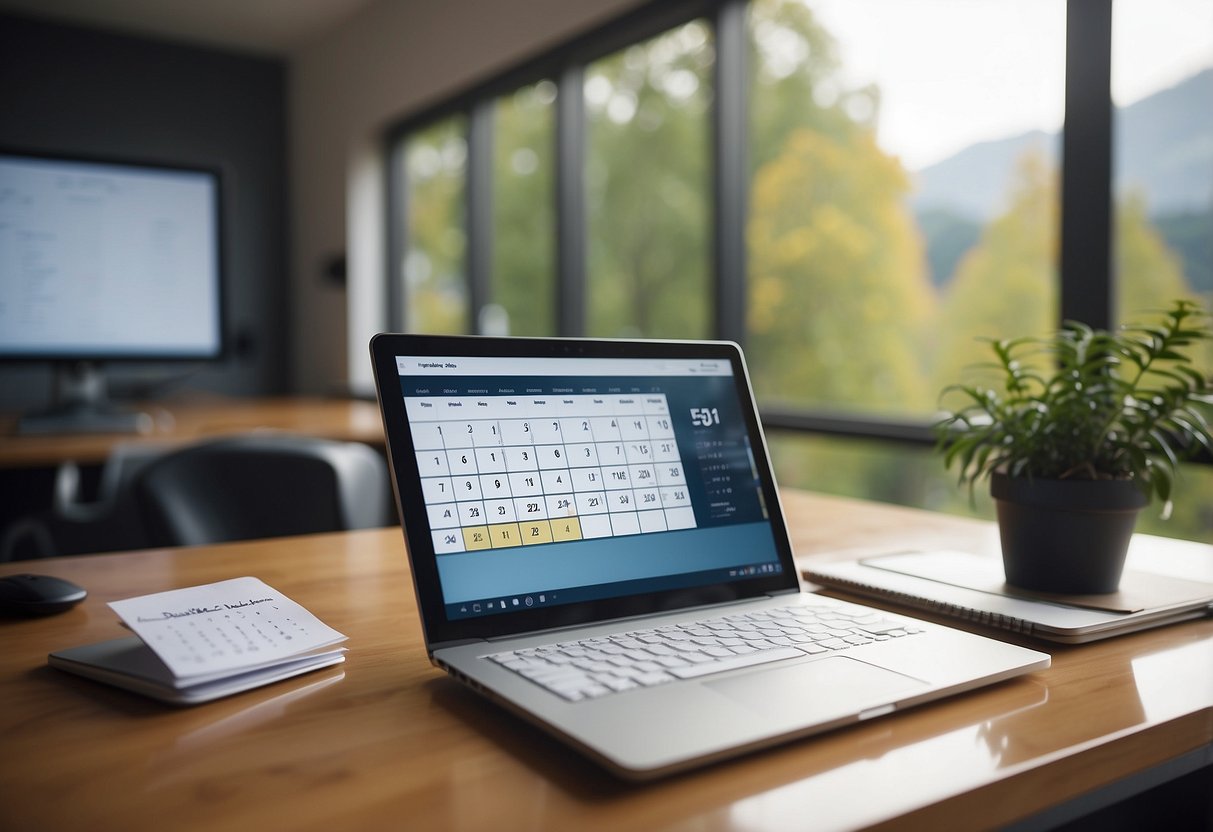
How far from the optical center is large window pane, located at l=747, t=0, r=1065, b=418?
255 cm

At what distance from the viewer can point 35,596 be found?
812mm

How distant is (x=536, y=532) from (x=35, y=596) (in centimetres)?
45

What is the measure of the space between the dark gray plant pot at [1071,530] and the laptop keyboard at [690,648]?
0.18m

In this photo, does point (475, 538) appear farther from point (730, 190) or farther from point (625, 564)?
point (730, 190)

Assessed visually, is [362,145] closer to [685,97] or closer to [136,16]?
[136,16]

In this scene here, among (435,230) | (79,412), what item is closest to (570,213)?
(435,230)

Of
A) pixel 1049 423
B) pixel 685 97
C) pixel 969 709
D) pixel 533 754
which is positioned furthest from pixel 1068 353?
pixel 685 97

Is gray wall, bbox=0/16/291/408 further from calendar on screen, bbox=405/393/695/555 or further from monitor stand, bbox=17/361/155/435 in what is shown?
calendar on screen, bbox=405/393/695/555

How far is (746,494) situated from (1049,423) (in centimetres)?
27

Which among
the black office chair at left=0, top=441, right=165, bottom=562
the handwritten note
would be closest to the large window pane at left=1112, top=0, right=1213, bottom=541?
the handwritten note

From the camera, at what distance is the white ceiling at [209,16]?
13.3 ft

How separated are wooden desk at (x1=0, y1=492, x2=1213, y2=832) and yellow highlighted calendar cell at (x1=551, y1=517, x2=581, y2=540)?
138 millimetres

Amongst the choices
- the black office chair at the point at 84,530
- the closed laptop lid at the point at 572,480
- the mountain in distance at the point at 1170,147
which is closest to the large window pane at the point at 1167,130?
the mountain in distance at the point at 1170,147

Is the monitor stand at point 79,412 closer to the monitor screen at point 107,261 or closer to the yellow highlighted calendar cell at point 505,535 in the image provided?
the monitor screen at point 107,261
